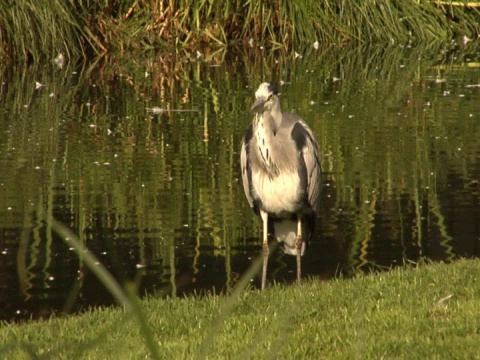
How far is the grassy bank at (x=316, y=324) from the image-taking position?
450cm

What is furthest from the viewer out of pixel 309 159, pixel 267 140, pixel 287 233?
pixel 287 233

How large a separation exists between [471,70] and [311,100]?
172 inches

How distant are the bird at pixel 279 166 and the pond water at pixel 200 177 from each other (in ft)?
1.47

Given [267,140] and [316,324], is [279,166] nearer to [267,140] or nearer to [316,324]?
[267,140]

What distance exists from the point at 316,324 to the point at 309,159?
2569 millimetres

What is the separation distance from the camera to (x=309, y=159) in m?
7.41

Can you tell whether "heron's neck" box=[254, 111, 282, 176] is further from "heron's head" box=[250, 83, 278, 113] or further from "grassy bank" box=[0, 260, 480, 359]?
"grassy bank" box=[0, 260, 480, 359]

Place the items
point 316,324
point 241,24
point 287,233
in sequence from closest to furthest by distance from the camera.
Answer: point 316,324 < point 287,233 < point 241,24

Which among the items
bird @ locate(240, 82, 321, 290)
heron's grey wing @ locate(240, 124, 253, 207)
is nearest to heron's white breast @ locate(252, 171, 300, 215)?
bird @ locate(240, 82, 321, 290)

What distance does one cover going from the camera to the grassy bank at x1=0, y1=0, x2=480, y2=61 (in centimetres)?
2081

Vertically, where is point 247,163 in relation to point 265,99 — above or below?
below

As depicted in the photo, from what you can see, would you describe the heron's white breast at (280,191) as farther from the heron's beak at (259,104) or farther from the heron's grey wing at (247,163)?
the heron's beak at (259,104)

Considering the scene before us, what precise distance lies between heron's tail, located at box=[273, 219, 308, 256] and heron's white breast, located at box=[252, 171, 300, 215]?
347 mm

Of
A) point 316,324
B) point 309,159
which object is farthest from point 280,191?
point 316,324
